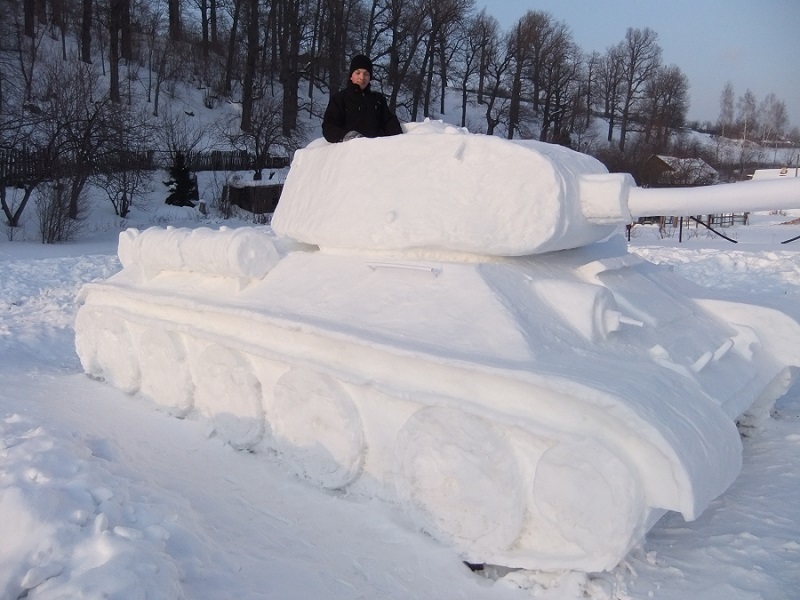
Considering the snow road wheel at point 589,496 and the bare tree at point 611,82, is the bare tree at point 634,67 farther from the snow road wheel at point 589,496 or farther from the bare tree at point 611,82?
the snow road wheel at point 589,496

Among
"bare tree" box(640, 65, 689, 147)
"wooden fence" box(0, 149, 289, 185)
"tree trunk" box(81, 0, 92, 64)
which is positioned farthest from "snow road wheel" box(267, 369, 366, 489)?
"bare tree" box(640, 65, 689, 147)

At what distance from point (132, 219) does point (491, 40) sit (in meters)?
24.4

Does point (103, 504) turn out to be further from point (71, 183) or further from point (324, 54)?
point (324, 54)

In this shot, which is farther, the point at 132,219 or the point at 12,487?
the point at 132,219

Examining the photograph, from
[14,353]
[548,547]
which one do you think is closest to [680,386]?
[548,547]

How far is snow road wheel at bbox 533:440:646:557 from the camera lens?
108 inches

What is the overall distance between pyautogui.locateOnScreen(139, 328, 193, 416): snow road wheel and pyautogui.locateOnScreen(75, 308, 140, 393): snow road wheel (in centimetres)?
30

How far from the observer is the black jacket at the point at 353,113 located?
5.27m

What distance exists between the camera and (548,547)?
9.98 feet

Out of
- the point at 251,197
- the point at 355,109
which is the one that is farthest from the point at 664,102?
the point at 355,109

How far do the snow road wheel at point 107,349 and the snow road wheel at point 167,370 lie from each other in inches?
11.8

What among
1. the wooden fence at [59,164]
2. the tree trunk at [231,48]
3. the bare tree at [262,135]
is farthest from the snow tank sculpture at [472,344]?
the tree trunk at [231,48]

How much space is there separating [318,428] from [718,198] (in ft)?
7.80

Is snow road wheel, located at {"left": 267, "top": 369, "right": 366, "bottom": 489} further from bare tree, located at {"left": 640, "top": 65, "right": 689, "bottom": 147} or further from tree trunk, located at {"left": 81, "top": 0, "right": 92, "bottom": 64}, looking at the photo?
bare tree, located at {"left": 640, "top": 65, "right": 689, "bottom": 147}
